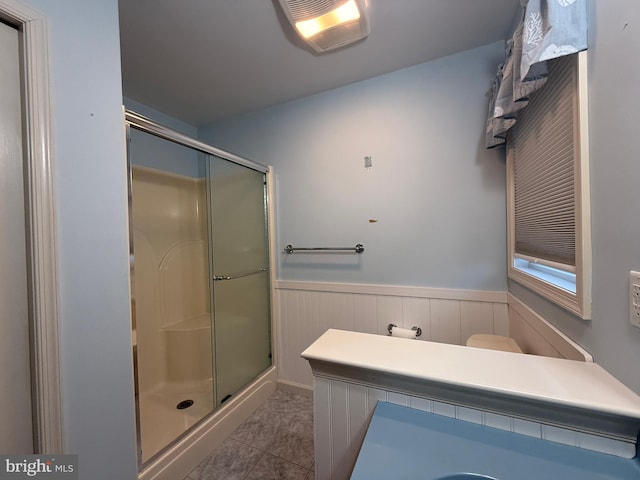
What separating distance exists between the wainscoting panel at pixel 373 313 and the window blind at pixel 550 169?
47 centimetres

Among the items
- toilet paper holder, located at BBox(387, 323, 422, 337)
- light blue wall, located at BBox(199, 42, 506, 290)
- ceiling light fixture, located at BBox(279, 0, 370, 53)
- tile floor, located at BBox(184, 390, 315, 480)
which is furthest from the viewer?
toilet paper holder, located at BBox(387, 323, 422, 337)

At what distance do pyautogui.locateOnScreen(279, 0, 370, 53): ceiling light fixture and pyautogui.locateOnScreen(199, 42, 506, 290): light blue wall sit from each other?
0.45m

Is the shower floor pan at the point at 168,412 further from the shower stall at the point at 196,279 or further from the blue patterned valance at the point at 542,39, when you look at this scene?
the blue patterned valance at the point at 542,39

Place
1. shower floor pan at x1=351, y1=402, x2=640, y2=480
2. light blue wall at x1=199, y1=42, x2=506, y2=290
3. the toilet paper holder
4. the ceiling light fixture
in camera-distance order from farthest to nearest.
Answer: the toilet paper holder < light blue wall at x1=199, y1=42, x2=506, y2=290 < the ceiling light fixture < shower floor pan at x1=351, y1=402, x2=640, y2=480

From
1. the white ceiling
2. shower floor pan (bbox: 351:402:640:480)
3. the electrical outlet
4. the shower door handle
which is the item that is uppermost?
the white ceiling

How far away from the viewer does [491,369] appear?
673 mm

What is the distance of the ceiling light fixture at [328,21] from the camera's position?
1.08 m

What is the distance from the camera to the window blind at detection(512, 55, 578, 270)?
77 cm

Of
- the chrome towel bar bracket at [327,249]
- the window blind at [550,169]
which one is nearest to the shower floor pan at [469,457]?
the window blind at [550,169]

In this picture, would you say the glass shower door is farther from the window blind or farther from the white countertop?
the window blind

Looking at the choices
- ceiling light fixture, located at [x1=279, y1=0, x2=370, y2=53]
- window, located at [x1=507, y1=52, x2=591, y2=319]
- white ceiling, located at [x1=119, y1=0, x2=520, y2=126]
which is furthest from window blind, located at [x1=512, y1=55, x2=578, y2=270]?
ceiling light fixture, located at [x1=279, y1=0, x2=370, y2=53]

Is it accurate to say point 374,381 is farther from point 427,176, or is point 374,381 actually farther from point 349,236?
point 427,176

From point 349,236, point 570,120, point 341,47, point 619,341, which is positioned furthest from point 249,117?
point 619,341

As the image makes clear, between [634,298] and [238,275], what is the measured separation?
72.8 inches
